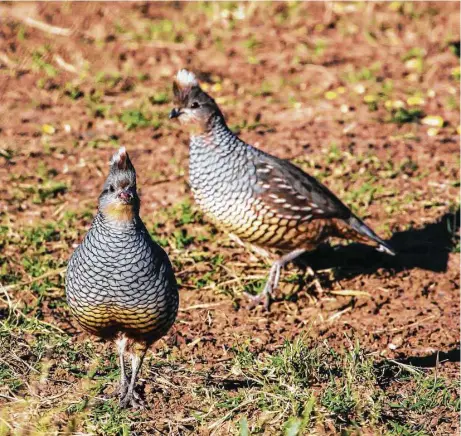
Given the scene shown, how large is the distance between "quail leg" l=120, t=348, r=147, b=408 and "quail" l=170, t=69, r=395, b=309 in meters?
1.59

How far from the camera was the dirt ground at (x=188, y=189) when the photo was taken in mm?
4980

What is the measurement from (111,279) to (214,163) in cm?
202

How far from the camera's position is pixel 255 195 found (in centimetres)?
630

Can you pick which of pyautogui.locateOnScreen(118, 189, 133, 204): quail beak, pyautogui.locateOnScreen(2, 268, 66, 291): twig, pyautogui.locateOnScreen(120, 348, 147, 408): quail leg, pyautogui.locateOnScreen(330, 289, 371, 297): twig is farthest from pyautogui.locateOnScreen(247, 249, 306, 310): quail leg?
pyautogui.locateOnScreen(118, 189, 133, 204): quail beak

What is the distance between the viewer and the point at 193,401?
15.8ft

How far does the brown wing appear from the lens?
6.34 m

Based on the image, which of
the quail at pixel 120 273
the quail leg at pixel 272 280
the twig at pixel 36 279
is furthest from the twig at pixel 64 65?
the quail at pixel 120 273

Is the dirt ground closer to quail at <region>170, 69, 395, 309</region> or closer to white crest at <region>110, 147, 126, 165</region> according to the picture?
quail at <region>170, 69, 395, 309</region>

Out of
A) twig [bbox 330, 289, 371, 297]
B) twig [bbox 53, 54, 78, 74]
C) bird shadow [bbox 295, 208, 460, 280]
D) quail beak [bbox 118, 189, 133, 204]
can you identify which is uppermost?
quail beak [bbox 118, 189, 133, 204]

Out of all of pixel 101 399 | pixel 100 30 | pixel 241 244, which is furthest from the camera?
pixel 100 30

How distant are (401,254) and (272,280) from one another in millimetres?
1153

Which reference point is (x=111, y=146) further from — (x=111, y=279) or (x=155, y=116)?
(x=111, y=279)

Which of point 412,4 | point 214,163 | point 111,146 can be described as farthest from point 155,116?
point 412,4

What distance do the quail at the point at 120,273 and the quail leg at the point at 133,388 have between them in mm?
32
